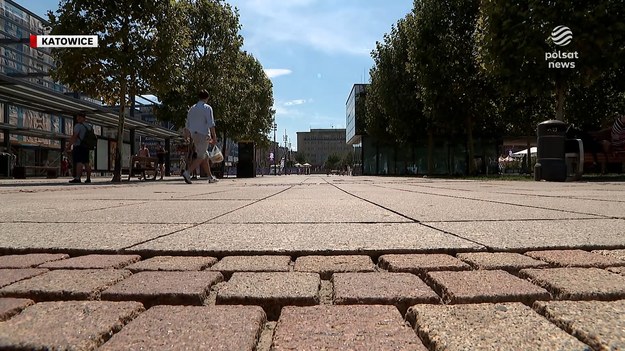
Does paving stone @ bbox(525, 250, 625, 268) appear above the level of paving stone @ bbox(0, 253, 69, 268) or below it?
above

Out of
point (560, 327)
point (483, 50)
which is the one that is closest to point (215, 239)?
point (560, 327)

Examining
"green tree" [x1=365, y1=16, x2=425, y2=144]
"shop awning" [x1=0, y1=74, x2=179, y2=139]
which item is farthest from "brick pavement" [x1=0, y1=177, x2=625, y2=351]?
"green tree" [x1=365, y1=16, x2=425, y2=144]

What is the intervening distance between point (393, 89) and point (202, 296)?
101 ft

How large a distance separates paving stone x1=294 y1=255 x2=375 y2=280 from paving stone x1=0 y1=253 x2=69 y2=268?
1.08m

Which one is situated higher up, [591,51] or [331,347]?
[591,51]

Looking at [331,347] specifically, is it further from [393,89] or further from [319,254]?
[393,89]

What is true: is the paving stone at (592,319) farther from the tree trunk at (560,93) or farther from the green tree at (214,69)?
the green tree at (214,69)

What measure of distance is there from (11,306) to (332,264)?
3.62 ft

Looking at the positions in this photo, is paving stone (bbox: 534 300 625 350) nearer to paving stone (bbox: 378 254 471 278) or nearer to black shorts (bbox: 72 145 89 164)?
paving stone (bbox: 378 254 471 278)

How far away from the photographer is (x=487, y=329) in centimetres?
113

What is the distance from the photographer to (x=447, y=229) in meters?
2.75

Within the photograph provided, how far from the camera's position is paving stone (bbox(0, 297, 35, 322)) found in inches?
48.7

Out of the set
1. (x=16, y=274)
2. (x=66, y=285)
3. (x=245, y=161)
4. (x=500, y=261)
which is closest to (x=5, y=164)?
(x=245, y=161)

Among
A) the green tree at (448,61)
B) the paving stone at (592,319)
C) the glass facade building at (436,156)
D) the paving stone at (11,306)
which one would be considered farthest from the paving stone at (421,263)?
the glass facade building at (436,156)
